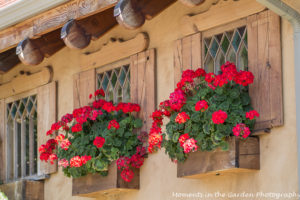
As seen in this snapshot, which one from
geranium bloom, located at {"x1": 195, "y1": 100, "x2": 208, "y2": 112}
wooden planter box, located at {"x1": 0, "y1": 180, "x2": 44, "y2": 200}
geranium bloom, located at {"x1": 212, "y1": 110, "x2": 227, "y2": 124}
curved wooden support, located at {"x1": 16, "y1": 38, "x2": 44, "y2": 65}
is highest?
curved wooden support, located at {"x1": 16, "y1": 38, "x2": 44, "y2": 65}

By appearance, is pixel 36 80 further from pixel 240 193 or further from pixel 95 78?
pixel 240 193

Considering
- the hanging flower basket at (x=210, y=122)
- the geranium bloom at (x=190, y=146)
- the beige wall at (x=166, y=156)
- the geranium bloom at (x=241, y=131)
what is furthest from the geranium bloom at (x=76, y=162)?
the geranium bloom at (x=241, y=131)

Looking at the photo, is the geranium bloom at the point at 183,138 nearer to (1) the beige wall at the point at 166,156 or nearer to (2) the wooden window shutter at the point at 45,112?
(1) the beige wall at the point at 166,156

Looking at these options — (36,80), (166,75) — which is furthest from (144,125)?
(36,80)

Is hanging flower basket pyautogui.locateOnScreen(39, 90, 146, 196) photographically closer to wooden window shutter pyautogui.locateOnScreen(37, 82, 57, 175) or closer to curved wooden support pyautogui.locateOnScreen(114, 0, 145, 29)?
wooden window shutter pyautogui.locateOnScreen(37, 82, 57, 175)

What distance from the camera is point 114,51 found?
8.70m

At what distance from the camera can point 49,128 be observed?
930cm

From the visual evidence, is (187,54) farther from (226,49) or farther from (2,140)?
(2,140)

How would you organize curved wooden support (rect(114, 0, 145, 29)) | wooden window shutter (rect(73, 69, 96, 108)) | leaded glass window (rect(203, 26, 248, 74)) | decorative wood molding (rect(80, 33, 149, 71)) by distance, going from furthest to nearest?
1. wooden window shutter (rect(73, 69, 96, 108))
2. decorative wood molding (rect(80, 33, 149, 71))
3. leaded glass window (rect(203, 26, 248, 74))
4. curved wooden support (rect(114, 0, 145, 29))

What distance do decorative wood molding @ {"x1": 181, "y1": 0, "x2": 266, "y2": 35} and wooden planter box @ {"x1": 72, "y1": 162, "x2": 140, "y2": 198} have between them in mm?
1550

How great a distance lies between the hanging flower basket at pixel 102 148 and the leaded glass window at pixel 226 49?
37.0 inches

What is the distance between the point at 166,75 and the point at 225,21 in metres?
0.92

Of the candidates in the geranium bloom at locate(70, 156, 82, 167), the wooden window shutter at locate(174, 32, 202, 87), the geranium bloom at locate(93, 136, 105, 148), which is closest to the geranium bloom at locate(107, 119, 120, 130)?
the geranium bloom at locate(93, 136, 105, 148)

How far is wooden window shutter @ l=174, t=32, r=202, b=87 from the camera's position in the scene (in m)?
7.84
